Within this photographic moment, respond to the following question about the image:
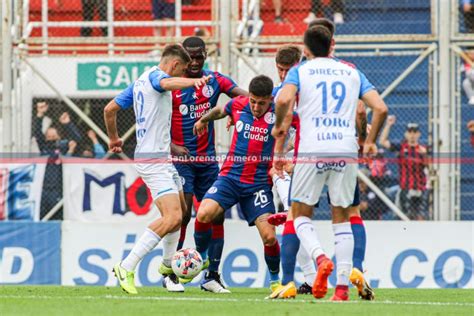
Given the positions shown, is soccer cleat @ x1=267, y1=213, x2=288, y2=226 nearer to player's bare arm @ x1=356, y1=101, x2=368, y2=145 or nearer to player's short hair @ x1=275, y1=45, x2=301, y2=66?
player's bare arm @ x1=356, y1=101, x2=368, y2=145

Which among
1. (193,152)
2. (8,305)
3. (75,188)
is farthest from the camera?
(75,188)

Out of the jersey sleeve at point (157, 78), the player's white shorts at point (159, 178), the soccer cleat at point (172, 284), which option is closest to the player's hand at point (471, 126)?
the soccer cleat at point (172, 284)

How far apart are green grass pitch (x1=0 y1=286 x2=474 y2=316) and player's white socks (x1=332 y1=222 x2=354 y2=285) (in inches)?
9.0

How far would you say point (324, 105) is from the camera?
9367mm

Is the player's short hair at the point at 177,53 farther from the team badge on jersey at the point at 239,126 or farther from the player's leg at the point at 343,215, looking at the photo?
the player's leg at the point at 343,215

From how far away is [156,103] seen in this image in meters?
11.2

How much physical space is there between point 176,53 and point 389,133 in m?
6.56

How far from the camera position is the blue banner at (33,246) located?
1625cm

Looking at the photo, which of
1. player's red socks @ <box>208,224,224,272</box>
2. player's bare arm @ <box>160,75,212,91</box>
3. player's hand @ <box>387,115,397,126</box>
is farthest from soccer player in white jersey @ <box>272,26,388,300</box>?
player's hand @ <box>387,115,397,126</box>

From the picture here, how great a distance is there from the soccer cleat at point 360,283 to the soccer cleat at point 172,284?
2.46 meters

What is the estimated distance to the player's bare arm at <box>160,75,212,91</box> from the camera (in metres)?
10.4

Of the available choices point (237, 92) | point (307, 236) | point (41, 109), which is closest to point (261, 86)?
point (237, 92)

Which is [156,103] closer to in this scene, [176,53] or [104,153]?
[176,53]

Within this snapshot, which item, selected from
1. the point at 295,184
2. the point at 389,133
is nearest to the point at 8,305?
the point at 295,184
